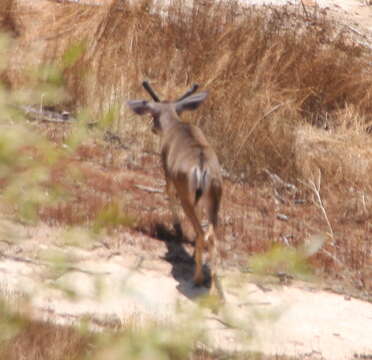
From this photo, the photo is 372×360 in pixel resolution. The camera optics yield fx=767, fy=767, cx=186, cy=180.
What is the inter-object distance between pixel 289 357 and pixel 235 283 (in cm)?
353

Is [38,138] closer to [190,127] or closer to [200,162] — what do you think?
[200,162]

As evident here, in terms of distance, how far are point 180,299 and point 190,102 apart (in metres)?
3.78

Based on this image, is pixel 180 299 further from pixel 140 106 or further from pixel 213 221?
pixel 140 106

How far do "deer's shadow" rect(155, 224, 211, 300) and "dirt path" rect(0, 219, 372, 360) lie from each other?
10 millimetres

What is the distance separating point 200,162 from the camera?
6703mm

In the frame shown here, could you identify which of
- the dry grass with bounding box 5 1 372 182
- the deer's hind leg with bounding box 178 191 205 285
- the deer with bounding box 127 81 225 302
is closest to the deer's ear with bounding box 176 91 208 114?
the deer with bounding box 127 81 225 302

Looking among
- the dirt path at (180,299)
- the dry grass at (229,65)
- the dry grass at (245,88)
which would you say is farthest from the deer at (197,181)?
the dry grass at (229,65)

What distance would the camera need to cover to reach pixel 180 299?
18.9 ft

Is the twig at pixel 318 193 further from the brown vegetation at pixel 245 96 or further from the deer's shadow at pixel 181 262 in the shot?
the deer's shadow at pixel 181 262

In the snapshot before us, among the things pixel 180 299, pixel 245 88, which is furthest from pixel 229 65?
pixel 180 299

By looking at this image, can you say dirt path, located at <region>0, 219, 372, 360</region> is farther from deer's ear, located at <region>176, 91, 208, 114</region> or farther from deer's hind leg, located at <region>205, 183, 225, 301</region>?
deer's ear, located at <region>176, 91, 208, 114</region>

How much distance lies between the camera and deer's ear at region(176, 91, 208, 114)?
8.99 metres

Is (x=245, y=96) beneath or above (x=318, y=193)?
above

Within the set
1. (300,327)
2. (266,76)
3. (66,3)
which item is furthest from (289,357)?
(66,3)
